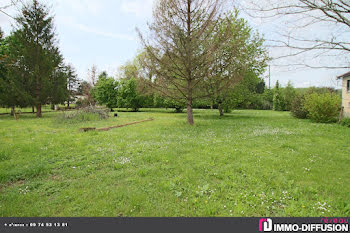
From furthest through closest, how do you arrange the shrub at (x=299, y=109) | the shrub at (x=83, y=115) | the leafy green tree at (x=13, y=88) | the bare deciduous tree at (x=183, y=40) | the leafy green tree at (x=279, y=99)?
the leafy green tree at (x=279, y=99), the shrub at (x=299, y=109), the leafy green tree at (x=13, y=88), the shrub at (x=83, y=115), the bare deciduous tree at (x=183, y=40)

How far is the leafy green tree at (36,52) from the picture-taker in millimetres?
18500

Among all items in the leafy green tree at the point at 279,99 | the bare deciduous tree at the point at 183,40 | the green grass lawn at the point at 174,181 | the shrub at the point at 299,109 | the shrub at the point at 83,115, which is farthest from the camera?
the leafy green tree at the point at 279,99

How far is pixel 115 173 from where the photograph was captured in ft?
14.3

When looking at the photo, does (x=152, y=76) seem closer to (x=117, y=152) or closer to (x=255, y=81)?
(x=117, y=152)

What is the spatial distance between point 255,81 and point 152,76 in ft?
43.6

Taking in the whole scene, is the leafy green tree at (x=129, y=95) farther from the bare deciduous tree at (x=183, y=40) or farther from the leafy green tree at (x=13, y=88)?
the bare deciduous tree at (x=183, y=40)

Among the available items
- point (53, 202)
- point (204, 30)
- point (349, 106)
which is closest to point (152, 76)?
point (204, 30)

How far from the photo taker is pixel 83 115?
55.3 ft

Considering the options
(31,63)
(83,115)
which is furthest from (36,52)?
(83,115)
